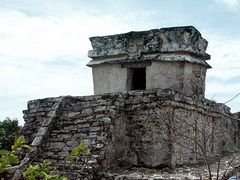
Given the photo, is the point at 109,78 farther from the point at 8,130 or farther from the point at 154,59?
the point at 8,130

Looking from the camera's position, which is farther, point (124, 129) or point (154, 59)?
point (154, 59)

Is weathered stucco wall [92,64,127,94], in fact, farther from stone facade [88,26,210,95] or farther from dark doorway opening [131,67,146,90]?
dark doorway opening [131,67,146,90]

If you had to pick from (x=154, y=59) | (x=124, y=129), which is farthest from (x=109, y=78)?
(x=124, y=129)

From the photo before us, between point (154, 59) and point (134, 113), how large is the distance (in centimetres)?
177

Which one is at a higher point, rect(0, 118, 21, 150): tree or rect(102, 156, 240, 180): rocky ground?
rect(0, 118, 21, 150): tree

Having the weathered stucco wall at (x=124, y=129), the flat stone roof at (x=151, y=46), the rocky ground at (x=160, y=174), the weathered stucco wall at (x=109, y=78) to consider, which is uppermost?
the flat stone roof at (x=151, y=46)

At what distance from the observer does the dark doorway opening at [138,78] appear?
9289 millimetres

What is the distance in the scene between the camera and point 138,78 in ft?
31.9

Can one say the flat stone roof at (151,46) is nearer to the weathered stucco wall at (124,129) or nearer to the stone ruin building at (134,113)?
the stone ruin building at (134,113)

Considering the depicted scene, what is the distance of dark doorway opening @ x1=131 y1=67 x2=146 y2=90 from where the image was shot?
929 cm

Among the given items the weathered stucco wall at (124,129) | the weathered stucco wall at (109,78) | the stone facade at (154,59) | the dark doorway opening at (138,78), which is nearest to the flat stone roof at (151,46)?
the stone facade at (154,59)

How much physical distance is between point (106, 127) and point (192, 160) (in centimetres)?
217

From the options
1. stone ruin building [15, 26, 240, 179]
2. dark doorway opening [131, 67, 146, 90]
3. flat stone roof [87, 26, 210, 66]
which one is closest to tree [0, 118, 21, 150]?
stone ruin building [15, 26, 240, 179]

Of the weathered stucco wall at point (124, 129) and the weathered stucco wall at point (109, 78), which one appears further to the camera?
the weathered stucco wall at point (109, 78)
